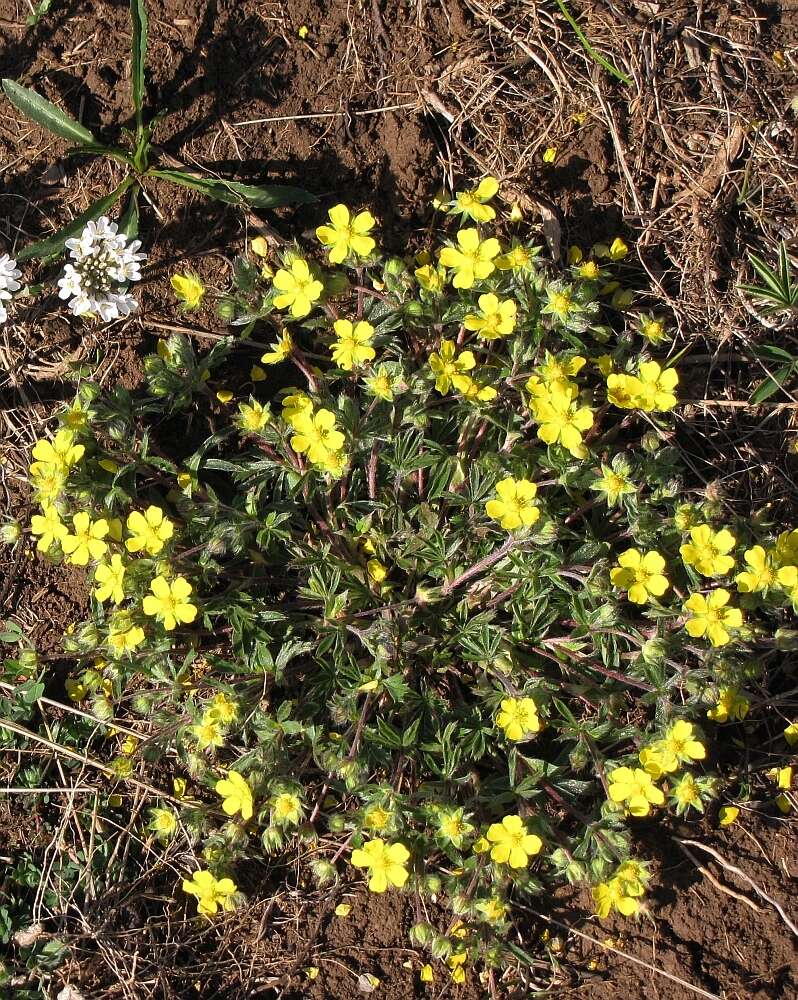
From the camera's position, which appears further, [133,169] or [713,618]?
[133,169]

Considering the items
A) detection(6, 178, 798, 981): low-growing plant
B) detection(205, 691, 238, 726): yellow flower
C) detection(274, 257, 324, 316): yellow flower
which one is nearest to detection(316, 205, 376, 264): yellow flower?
detection(6, 178, 798, 981): low-growing plant

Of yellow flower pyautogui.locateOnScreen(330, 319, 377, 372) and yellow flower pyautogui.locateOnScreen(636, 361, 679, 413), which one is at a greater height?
yellow flower pyautogui.locateOnScreen(330, 319, 377, 372)

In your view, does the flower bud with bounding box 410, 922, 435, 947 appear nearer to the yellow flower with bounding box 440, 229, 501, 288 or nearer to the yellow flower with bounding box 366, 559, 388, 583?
the yellow flower with bounding box 366, 559, 388, 583

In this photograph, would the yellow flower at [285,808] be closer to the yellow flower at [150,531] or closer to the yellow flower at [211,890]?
the yellow flower at [211,890]

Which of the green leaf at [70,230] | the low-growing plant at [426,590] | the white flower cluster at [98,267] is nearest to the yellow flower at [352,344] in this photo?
the low-growing plant at [426,590]

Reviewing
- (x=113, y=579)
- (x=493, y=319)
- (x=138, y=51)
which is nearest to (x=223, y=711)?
(x=113, y=579)

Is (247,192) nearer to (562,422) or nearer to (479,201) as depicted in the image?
(479,201)
